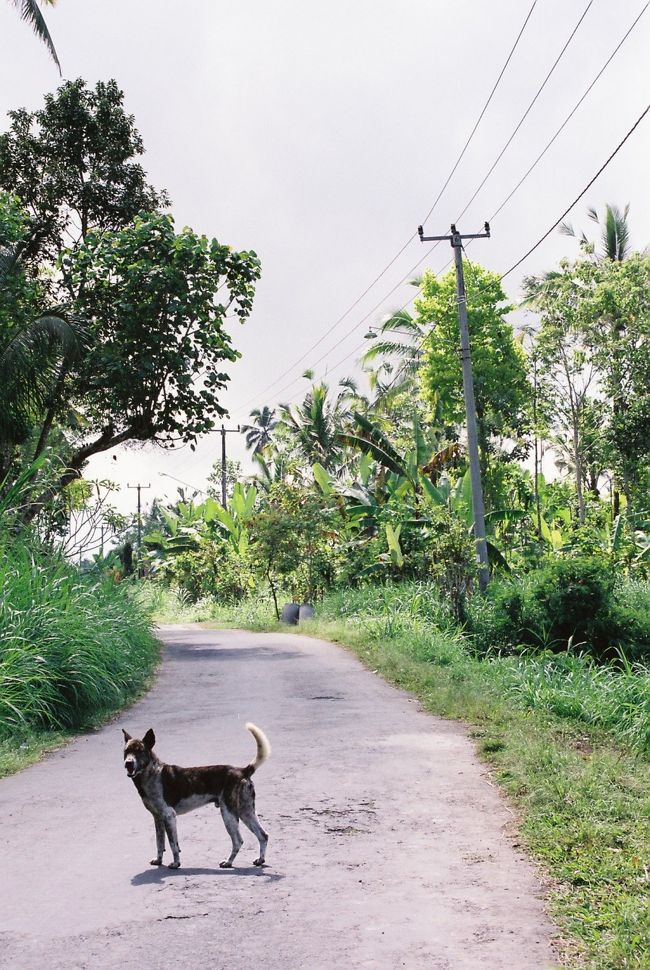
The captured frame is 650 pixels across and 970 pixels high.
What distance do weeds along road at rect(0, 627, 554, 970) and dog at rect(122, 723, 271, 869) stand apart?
336mm

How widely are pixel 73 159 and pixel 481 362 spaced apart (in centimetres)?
1583

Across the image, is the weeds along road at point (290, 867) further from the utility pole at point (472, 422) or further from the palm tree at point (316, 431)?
the palm tree at point (316, 431)

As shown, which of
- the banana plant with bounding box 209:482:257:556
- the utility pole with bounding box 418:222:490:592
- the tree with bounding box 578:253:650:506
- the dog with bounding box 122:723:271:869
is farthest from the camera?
the banana plant with bounding box 209:482:257:556

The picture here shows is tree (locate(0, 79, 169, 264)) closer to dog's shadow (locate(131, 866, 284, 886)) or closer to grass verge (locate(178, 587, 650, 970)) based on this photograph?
grass verge (locate(178, 587, 650, 970))

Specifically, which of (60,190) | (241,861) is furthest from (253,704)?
(60,190)

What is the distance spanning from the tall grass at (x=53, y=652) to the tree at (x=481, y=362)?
2233cm

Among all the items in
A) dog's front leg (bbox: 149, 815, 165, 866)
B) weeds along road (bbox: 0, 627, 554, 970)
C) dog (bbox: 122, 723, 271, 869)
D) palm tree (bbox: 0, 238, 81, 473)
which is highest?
palm tree (bbox: 0, 238, 81, 473)

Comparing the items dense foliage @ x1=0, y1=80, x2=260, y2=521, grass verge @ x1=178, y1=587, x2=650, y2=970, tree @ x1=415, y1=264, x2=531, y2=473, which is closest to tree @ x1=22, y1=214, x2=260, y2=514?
dense foliage @ x1=0, y1=80, x2=260, y2=521

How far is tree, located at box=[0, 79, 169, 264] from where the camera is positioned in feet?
74.2

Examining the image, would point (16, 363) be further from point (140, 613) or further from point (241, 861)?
point (241, 861)

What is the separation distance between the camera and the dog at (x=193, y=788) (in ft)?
15.9

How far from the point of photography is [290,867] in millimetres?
5293

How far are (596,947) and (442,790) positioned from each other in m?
2.95

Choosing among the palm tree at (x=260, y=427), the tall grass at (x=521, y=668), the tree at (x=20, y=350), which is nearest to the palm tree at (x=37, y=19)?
the tree at (x=20, y=350)
